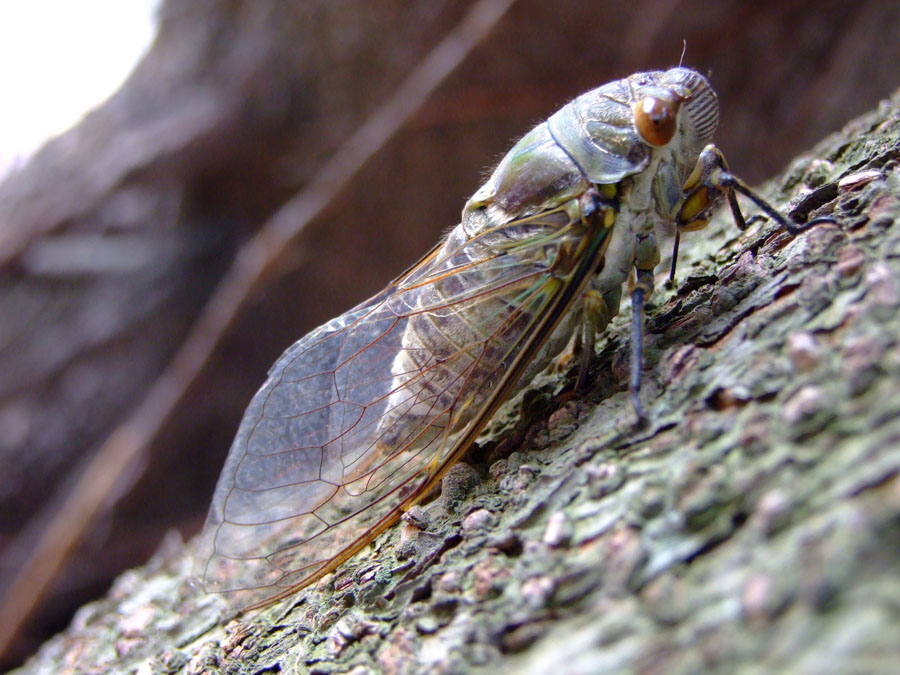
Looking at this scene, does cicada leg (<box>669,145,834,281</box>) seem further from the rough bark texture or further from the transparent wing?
the transparent wing

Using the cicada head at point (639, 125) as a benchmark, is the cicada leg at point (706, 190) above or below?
below

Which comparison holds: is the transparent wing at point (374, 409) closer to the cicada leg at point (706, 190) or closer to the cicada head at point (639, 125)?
the cicada head at point (639, 125)

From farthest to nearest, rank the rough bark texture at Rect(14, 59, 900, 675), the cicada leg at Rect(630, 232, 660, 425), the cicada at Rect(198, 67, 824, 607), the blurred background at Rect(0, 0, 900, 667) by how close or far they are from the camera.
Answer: the blurred background at Rect(0, 0, 900, 667) < the cicada at Rect(198, 67, 824, 607) < the cicada leg at Rect(630, 232, 660, 425) < the rough bark texture at Rect(14, 59, 900, 675)

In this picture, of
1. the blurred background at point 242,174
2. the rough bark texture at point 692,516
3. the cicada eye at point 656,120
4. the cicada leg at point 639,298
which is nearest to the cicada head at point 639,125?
the cicada eye at point 656,120

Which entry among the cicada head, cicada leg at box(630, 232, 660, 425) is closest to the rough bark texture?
cicada leg at box(630, 232, 660, 425)

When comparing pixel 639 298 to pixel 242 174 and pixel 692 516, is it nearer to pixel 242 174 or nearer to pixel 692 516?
pixel 692 516

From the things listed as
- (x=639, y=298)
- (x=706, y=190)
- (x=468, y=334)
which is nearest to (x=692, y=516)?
(x=639, y=298)

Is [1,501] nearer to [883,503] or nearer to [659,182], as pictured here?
[659,182]
